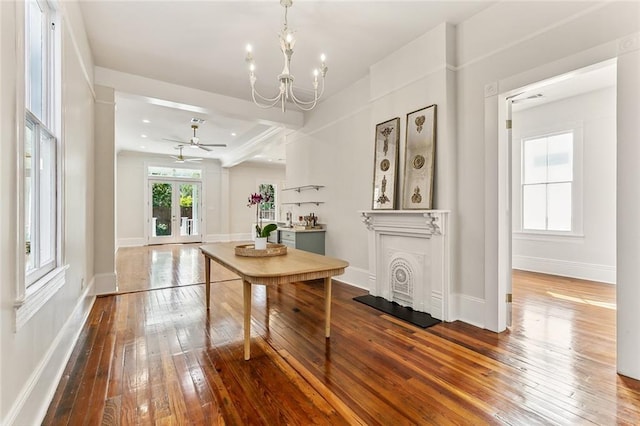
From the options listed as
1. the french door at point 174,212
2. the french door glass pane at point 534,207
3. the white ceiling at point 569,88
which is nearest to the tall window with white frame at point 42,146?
the white ceiling at point 569,88

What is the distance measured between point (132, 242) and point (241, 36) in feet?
27.4

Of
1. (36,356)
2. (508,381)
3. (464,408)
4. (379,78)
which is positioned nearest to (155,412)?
(36,356)

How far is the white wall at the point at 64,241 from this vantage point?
3.90 ft

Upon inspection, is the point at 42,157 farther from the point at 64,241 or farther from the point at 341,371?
the point at 341,371

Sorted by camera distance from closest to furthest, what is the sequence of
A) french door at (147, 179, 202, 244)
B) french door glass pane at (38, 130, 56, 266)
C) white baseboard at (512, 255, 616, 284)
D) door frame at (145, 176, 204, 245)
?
french door glass pane at (38, 130, 56, 266) < white baseboard at (512, 255, 616, 284) < door frame at (145, 176, 204, 245) < french door at (147, 179, 202, 244)

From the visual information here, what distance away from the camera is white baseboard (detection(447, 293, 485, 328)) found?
9.21ft

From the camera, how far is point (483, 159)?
2.82m

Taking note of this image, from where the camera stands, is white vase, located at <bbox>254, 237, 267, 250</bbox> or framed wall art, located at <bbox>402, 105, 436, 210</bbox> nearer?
white vase, located at <bbox>254, 237, 267, 250</bbox>

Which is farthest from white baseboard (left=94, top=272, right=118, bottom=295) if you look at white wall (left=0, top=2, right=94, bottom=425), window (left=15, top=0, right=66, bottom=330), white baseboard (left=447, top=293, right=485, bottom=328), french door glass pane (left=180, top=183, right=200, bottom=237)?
french door glass pane (left=180, top=183, right=200, bottom=237)

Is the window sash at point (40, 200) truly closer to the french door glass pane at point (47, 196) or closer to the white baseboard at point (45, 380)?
the french door glass pane at point (47, 196)

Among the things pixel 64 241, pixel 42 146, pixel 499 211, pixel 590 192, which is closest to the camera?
pixel 42 146

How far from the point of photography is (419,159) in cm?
321

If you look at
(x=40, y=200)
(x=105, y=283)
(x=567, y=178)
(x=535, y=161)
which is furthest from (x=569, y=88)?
(x=105, y=283)

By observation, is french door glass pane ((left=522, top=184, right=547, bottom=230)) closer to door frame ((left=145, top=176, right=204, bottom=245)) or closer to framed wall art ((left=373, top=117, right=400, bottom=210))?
framed wall art ((left=373, top=117, right=400, bottom=210))
